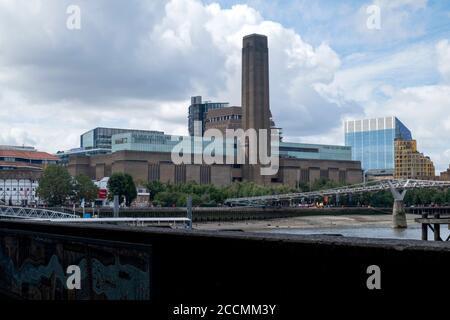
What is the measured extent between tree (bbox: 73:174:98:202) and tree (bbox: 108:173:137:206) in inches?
169

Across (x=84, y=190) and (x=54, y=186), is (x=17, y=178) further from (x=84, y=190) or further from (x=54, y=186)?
(x=84, y=190)

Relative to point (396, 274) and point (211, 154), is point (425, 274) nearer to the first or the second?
point (396, 274)

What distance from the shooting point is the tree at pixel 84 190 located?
138 m

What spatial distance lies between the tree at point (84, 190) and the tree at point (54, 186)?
164 cm

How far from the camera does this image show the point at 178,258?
7.48 metres

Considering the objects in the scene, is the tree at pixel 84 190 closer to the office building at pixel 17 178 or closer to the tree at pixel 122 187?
the tree at pixel 122 187

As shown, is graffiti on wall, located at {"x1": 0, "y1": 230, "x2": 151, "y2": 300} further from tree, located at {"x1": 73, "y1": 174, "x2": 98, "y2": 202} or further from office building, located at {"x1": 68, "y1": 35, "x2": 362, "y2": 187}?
office building, located at {"x1": 68, "y1": 35, "x2": 362, "y2": 187}

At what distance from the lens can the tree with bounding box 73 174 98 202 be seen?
138m

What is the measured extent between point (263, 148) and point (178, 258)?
168m

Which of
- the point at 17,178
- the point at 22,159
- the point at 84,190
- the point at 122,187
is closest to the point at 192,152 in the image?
the point at 122,187

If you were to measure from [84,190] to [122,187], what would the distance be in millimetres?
8851

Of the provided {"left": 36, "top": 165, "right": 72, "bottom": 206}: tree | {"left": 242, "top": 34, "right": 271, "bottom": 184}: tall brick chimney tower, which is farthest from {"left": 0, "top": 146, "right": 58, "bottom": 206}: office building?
{"left": 242, "top": 34, "right": 271, "bottom": 184}: tall brick chimney tower

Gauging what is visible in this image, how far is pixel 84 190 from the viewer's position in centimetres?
13750
